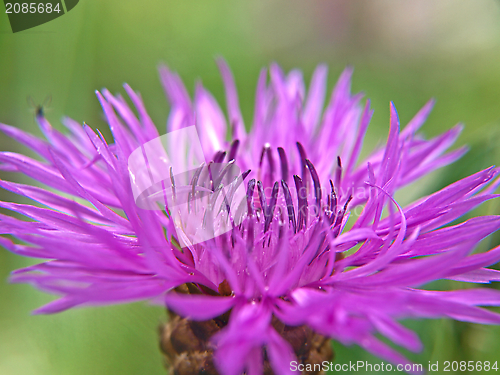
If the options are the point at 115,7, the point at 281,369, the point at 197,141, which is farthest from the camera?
the point at 115,7

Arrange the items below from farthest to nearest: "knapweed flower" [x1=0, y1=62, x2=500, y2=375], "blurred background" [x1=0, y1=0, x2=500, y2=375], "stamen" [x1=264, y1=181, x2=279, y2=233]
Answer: "blurred background" [x1=0, y1=0, x2=500, y2=375] → "stamen" [x1=264, y1=181, x2=279, y2=233] → "knapweed flower" [x1=0, y1=62, x2=500, y2=375]

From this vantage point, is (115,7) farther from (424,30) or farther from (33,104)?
(424,30)

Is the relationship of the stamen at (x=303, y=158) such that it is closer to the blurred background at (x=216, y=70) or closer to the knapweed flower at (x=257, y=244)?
the knapweed flower at (x=257, y=244)

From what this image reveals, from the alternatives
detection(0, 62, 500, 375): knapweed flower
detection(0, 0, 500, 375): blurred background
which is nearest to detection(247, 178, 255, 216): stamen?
detection(0, 62, 500, 375): knapweed flower

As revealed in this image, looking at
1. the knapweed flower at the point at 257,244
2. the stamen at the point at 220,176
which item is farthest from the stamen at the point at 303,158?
the stamen at the point at 220,176

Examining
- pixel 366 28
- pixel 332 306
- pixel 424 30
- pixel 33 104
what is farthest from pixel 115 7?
pixel 332 306

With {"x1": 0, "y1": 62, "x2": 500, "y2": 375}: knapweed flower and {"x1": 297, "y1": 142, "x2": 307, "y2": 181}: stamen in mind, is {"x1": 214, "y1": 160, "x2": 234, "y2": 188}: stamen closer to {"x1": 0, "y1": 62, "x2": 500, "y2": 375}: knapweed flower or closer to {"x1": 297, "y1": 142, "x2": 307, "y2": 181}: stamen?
{"x1": 0, "y1": 62, "x2": 500, "y2": 375}: knapweed flower

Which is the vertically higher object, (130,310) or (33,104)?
(33,104)
